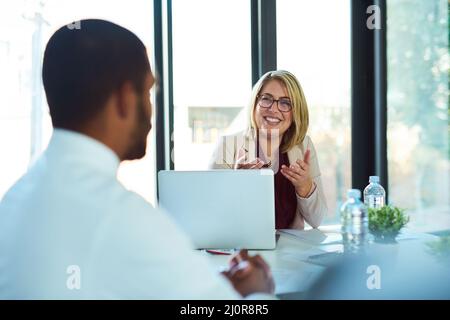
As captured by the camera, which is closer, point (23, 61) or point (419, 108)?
point (23, 61)

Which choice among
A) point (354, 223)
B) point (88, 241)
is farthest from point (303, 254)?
point (88, 241)

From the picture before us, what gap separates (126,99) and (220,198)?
0.54 m

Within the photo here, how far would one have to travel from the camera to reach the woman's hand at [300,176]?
6.15 feet

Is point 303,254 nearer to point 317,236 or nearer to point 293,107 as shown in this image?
point 317,236

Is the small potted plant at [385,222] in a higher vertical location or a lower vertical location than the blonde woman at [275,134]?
lower

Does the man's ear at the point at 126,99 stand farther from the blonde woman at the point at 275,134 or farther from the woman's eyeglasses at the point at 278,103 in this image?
the woman's eyeglasses at the point at 278,103

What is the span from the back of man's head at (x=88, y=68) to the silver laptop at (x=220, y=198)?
48cm

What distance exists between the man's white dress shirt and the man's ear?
88mm

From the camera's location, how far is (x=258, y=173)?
1397mm

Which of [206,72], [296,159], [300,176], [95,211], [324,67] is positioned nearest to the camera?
[95,211]

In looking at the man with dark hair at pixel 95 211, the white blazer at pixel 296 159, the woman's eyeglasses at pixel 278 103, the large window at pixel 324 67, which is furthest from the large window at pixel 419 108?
the man with dark hair at pixel 95 211

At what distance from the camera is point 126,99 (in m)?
0.95
